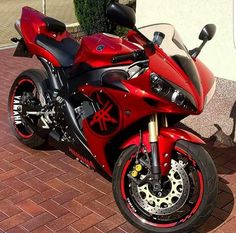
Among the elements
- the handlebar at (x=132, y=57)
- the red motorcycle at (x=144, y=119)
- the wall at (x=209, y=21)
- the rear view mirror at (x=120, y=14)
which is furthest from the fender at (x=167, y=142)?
the wall at (x=209, y=21)

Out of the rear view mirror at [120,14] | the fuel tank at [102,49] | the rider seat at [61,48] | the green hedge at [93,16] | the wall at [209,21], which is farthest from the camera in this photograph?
the green hedge at [93,16]

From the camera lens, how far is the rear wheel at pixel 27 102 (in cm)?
454

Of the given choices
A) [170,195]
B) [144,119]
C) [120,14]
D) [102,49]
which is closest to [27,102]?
[102,49]

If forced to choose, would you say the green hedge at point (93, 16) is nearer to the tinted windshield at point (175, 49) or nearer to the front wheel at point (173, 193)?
the tinted windshield at point (175, 49)

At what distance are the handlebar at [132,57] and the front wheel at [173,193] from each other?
0.64m

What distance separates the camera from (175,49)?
3.41m

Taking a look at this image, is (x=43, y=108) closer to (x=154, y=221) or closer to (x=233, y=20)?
(x=154, y=221)

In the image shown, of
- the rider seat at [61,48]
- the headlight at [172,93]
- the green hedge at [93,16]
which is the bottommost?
the green hedge at [93,16]

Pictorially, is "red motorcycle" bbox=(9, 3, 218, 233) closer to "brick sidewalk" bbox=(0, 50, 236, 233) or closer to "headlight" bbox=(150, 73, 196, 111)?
"headlight" bbox=(150, 73, 196, 111)

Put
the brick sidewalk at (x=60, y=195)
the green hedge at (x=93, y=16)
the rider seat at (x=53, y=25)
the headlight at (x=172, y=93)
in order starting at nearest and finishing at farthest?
1. the headlight at (x=172, y=93)
2. the brick sidewalk at (x=60, y=195)
3. the rider seat at (x=53, y=25)
4. the green hedge at (x=93, y=16)

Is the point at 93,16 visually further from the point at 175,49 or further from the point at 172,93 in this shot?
the point at 172,93

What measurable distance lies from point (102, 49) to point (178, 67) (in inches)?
24.7

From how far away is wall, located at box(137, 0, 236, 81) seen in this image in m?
5.67

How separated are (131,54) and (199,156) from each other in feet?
2.76
